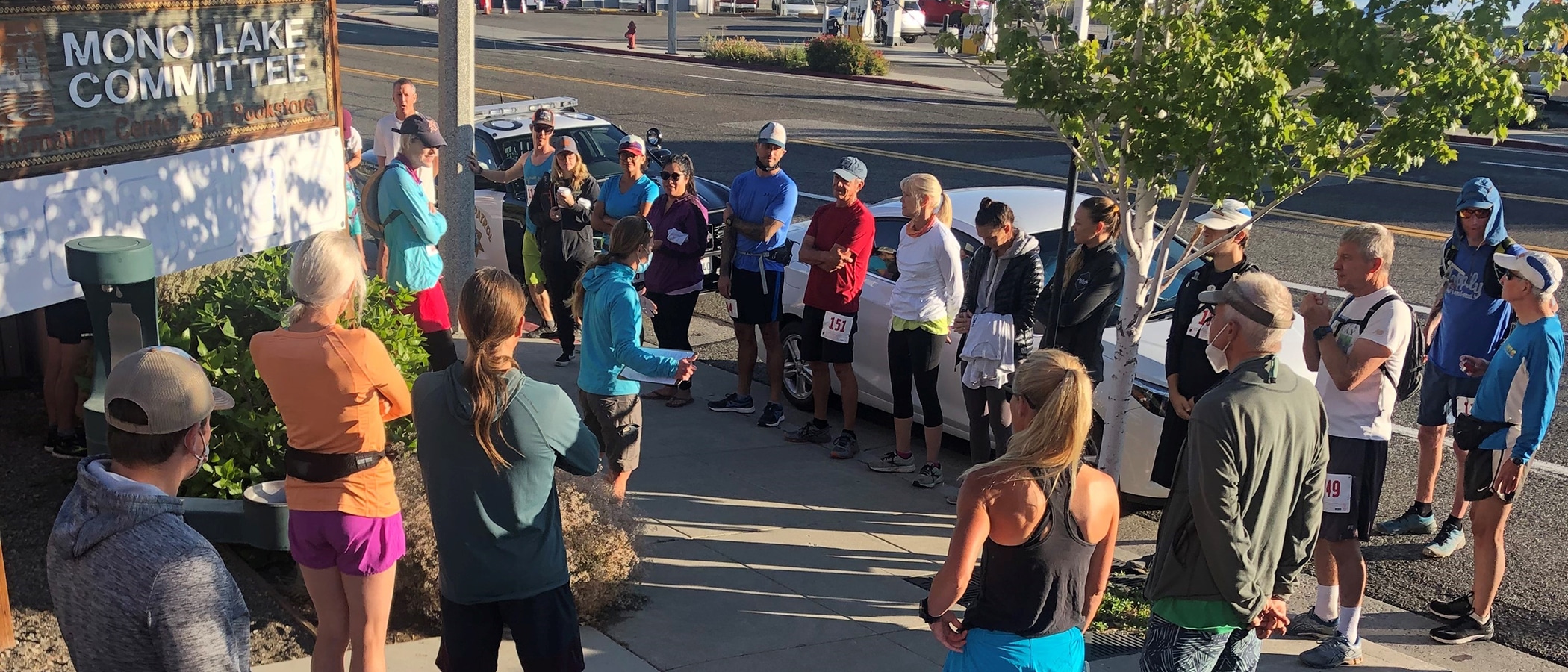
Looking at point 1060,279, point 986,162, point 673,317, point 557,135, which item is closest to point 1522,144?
point 986,162

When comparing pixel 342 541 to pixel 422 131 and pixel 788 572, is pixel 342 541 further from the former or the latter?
pixel 422 131

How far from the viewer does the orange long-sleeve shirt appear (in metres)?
4.09

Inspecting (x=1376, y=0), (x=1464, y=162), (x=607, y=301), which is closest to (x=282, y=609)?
(x=607, y=301)

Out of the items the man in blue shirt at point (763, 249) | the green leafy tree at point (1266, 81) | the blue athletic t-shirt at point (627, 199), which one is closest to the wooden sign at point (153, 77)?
the blue athletic t-shirt at point (627, 199)

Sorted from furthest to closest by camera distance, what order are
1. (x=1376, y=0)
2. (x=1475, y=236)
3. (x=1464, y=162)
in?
(x=1464, y=162), (x=1475, y=236), (x=1376, y=0)

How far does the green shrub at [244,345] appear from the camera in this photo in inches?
221

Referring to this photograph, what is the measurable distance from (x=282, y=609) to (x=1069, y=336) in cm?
401

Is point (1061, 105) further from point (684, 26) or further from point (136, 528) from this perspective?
point (684, 26)

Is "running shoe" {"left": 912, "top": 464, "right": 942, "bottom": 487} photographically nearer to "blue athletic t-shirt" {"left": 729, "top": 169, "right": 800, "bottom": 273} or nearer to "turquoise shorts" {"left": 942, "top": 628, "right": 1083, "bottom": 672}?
"blue athletic t-shirt" {"left": 729, "top": 169, "right": 800, "bottom": 273}

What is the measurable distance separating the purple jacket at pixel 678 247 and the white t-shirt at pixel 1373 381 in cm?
426

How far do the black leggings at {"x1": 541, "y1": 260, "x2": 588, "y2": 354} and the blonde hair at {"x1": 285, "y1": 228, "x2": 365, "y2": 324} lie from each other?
5.30m

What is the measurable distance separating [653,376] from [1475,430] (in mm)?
3753

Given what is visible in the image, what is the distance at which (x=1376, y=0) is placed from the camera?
5.10 meters

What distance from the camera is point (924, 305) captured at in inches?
291
